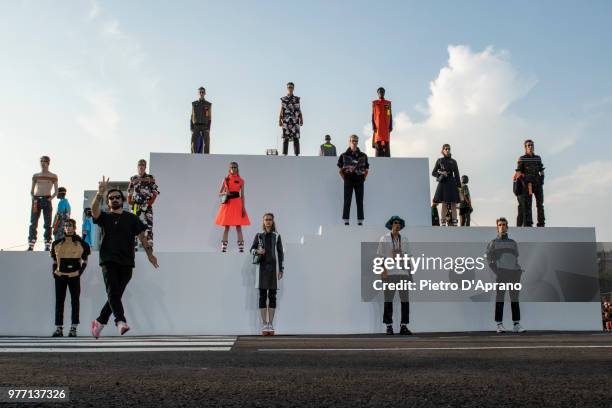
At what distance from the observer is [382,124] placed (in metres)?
14.5

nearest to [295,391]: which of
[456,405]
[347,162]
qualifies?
[456,405]

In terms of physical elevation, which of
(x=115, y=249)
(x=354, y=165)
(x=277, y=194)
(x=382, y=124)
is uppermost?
(x=382, y=124)

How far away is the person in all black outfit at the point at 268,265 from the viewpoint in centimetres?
1003

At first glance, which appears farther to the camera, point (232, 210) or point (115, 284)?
point (232, 210)

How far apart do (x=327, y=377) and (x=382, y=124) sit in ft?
36.7

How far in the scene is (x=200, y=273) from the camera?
1135 centimetres

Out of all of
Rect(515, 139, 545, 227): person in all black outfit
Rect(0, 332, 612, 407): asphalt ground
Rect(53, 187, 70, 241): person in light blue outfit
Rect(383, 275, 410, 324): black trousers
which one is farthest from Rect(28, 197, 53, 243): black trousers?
Rect(515, 139, 545, 227): person in all black outfit

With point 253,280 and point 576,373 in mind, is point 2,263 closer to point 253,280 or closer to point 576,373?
point 253,280

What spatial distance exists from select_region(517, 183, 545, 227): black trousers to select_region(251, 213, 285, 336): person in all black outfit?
5114 mm

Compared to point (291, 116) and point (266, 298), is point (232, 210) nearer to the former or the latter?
point (266, 298)

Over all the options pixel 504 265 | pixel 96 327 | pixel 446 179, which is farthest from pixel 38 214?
pixel 504 265

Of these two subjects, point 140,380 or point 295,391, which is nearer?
point 295,391

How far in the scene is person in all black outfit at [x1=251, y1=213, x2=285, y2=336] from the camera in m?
10.0

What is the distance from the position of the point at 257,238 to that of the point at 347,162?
107 inches
